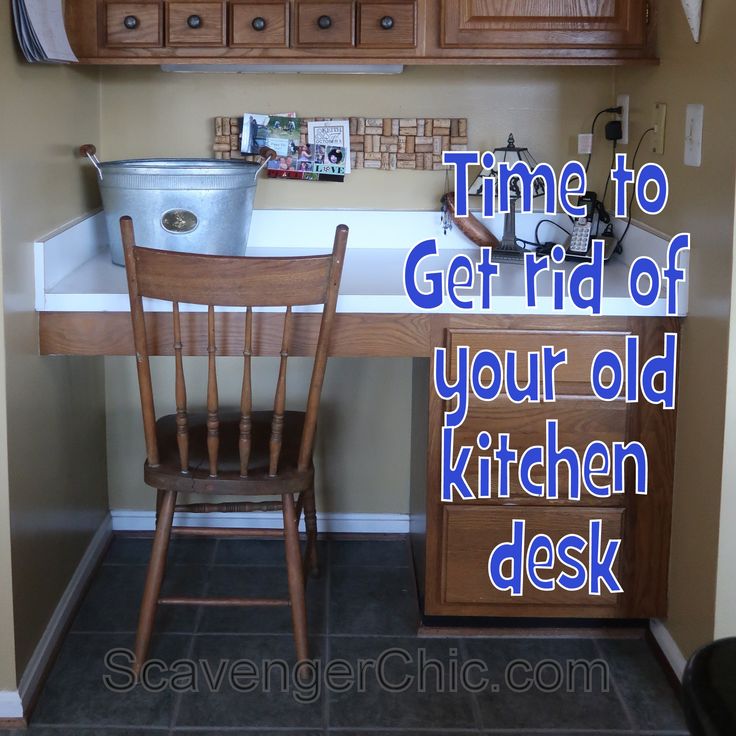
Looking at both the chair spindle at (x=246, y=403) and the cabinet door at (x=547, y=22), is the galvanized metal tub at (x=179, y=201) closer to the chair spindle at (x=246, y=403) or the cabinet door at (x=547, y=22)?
the chair spindle at (x=246, y=403)

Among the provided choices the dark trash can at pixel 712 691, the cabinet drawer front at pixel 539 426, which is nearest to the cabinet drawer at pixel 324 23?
the cabinet drawer front at pixel 539 426

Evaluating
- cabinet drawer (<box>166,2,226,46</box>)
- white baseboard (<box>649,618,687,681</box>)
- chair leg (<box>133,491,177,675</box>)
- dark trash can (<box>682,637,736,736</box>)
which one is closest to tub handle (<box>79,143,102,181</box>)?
cabinet drawer (<box>166,2,226,46</box>)

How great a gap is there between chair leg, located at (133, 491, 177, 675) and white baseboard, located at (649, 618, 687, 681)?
109cm

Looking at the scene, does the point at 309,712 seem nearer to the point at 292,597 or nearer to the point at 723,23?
the point at 292,597

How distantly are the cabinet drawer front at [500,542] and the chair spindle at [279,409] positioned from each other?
427 mm

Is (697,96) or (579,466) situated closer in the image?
(697,96)

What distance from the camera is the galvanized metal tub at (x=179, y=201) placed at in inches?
92.6

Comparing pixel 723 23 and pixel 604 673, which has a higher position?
pixel 723 23

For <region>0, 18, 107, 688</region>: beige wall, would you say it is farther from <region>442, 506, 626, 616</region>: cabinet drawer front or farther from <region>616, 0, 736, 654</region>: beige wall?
<region>616, 0, 736, 654</region>: beige wall

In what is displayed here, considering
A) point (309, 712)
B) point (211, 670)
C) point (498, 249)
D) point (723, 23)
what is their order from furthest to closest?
point (498, 249)
point (211, 670)
point (309, 712)
point (723, 23)

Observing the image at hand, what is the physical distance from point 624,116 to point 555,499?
3.33 feet

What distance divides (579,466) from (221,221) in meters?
0.96

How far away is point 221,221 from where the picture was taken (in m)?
2.40

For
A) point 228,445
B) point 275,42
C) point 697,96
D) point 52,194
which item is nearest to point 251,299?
point 228,445
